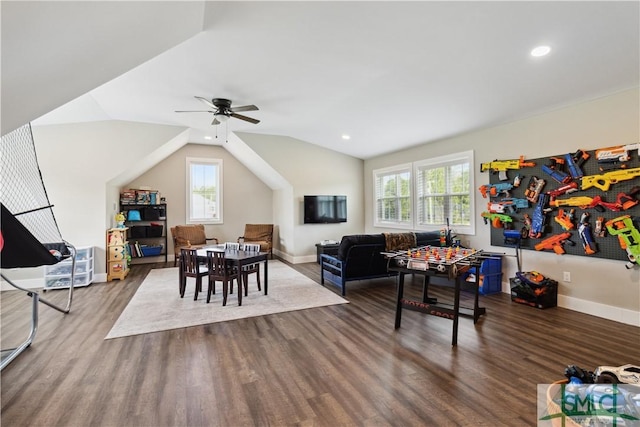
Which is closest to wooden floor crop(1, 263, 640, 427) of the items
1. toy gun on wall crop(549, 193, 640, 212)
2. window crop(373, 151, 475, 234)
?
toy gun on wall crop(549, 193, 640, 212)

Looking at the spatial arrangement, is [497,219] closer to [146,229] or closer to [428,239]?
[428,239]

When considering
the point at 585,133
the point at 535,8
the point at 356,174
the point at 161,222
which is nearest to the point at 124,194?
the point at 161,222

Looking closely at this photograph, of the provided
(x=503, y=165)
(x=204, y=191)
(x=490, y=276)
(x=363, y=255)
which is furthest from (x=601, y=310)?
(x=204, y=191)

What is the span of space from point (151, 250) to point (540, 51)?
799 centimetres

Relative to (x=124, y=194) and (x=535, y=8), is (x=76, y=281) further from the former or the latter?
(x=535, y=8)

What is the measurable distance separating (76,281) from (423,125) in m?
6.49

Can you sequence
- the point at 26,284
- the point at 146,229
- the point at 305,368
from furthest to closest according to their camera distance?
1. the point at 146,229
2. the point at 26,284
3. the point at 305,368

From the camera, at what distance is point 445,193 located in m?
5.75

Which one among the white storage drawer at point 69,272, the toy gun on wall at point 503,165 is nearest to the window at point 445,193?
the toy gun on wall at point 503,165

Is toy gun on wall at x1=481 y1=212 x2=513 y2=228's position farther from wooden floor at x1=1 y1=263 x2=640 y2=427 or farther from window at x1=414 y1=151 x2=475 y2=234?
wooden floor at x1=1 y1=263 x2=640 y2=427

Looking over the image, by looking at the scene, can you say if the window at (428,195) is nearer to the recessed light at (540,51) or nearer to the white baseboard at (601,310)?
the white baseboard at (601,310)

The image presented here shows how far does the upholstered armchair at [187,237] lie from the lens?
23.6 ft

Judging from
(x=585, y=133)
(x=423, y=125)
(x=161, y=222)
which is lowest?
(x=161, y=222)

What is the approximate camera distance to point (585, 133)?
12.4ft
